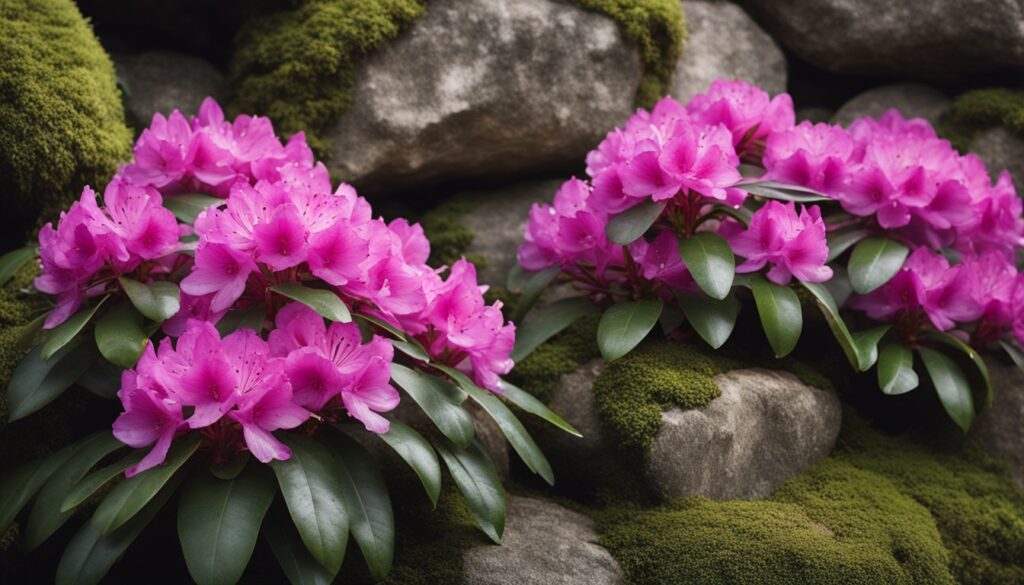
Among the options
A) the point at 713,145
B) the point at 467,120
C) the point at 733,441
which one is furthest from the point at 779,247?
the point at 467,120

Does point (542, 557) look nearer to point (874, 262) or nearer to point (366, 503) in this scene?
point (366, 503)

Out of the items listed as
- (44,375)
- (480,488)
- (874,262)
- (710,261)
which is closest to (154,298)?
(44,375)

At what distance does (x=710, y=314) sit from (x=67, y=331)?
1287 millimetres

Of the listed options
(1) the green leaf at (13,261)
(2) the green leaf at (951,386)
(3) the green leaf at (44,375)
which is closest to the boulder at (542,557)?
(3) the green leaf at (44,375)

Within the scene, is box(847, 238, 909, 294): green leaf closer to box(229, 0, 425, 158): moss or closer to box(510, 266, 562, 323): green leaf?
box(510, 266, 562, 323): green leaf

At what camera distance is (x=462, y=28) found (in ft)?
9.01

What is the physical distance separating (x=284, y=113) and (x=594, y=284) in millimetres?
908

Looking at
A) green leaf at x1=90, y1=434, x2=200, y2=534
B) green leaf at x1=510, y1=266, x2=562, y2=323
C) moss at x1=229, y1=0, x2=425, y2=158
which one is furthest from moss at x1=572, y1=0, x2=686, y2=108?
green leaf at x1=90, y1=434, x2=200, y2=534

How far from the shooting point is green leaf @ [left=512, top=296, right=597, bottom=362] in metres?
2.30

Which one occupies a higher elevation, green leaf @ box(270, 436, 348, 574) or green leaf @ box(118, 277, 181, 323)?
green leaf @ box(118, 277, 181, 323)

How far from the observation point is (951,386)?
7.79 ft

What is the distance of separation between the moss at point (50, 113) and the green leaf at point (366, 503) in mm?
900

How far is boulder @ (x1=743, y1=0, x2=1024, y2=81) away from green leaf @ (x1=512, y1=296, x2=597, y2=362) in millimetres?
1362

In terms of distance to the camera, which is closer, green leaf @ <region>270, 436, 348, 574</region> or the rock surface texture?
green leaf @ <region>270, 436, 348, 574</region>
